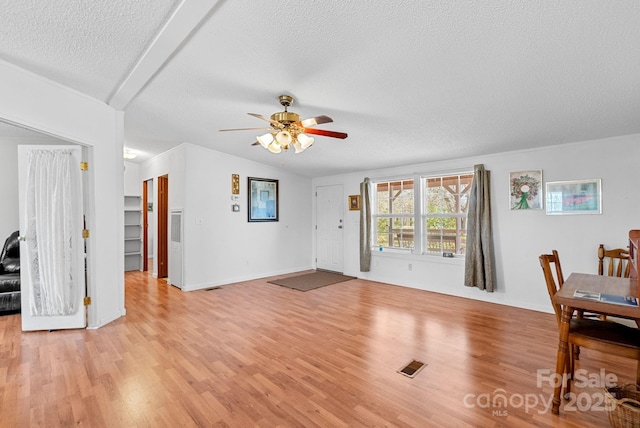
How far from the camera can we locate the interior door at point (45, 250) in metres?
3.12

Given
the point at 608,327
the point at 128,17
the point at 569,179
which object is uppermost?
the point at 128,17

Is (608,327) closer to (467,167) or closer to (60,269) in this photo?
(467,167)

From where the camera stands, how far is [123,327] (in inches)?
128

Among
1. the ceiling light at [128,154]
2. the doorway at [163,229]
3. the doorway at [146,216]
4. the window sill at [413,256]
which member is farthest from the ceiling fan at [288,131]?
the doorway at [146,216]

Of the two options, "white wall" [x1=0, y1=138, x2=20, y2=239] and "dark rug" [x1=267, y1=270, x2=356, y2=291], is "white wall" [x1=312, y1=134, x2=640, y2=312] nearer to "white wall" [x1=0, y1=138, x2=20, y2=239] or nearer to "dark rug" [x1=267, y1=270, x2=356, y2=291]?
"dark rug" [x1=267, y1=270, x2=356, y2=291]

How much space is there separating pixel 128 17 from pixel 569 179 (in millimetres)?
4834

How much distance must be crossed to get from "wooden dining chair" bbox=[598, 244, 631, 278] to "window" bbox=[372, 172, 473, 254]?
160 cm

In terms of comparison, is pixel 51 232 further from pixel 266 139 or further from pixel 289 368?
pixel 289 368

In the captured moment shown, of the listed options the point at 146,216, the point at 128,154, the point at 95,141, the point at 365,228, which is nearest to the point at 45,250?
the point at 95,141

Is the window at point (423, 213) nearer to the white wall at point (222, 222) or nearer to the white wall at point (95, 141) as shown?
the white wall at point (222, 222)

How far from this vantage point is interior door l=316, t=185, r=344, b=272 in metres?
6.35

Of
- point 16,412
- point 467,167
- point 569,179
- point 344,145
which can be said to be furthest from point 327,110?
point 16,412

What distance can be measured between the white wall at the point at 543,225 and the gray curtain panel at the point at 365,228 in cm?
96

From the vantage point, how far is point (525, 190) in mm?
3953
